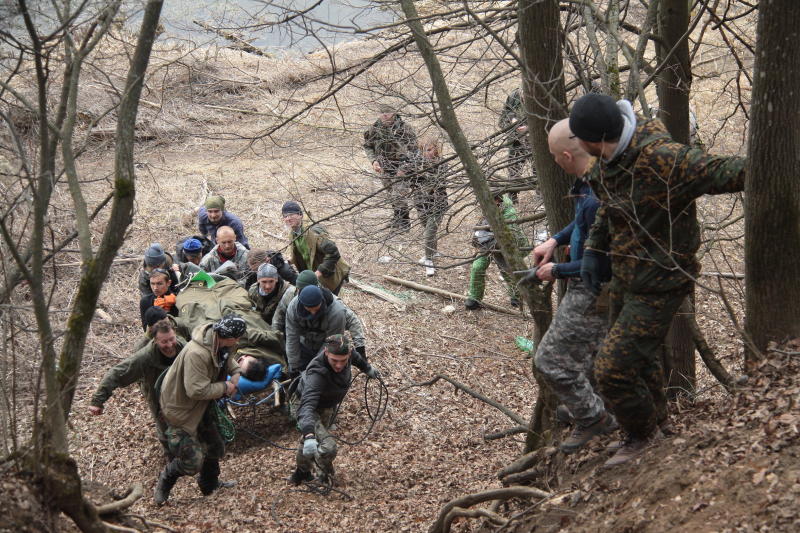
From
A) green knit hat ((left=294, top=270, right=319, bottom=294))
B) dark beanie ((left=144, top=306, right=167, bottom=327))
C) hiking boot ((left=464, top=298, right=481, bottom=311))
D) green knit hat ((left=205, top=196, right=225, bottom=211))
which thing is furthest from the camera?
hiking boot ((left=464, top=298, right=481, bottom=311))

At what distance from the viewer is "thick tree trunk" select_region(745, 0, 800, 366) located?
3.92 metres

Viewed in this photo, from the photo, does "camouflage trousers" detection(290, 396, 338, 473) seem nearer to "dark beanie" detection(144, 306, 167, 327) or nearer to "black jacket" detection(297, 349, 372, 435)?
"black jacket" detection(297, 349, 372, 435)

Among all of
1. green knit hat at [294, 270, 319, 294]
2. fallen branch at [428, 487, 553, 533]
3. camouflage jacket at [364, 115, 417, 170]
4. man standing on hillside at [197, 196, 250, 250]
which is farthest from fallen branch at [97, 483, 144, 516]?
man standing on hillside at [197, 196, 250, 250]

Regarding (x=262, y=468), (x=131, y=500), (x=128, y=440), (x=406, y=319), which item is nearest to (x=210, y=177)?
(x=406, y=319)

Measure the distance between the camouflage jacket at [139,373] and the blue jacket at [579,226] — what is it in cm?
401

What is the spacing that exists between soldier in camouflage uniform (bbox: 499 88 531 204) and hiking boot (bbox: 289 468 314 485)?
10.5ft

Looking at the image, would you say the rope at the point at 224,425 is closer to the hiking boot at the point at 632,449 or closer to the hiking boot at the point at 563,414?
the hiking boot at the point at 563,414

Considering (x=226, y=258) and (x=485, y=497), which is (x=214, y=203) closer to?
(x=226, y=258)

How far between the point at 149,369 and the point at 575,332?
13.4 feet

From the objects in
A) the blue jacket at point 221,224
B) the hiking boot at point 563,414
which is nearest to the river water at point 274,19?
the hiking boot at point 563,414

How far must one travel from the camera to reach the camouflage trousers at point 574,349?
15.4 feet

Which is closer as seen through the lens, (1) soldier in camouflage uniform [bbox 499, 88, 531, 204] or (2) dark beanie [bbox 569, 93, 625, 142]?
(2) dark beanie [bbox 569, 93, 625, 142]

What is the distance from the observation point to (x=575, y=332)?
4719 mm

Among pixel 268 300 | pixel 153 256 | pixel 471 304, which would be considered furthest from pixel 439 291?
pixel 153 256
